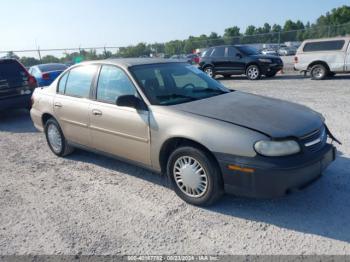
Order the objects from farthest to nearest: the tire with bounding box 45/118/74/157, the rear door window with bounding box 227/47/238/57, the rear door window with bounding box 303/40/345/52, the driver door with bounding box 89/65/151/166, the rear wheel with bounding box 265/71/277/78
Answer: the rear door window with bounding box 227/47/238/57, the rear wheel with bounding box 265/71/277/78, the rear door window with bounding box 303/40/345/52, the tire with bounding box 45/118/74/157, the driver door with bounding box 89/65/151/166

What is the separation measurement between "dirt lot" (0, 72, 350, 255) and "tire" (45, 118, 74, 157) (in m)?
0.44

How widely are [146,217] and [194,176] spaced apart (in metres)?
0.68

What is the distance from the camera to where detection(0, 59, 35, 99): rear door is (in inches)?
353

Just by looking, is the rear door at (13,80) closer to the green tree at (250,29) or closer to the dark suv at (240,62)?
the dark suv at (240,62)

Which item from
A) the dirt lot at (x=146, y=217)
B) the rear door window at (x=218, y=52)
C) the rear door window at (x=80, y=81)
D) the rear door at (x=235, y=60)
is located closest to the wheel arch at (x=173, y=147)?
the dirt lot at (x=146, y=217)

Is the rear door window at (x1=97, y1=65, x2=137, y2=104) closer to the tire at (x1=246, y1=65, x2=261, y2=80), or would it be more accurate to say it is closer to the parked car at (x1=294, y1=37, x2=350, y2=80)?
the parked car at (x1=294, y1=37, x2=350, y2=80)

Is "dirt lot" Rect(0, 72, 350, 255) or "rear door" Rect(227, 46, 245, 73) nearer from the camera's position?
"dirt lot" Rect(0, 72, 350, 255)

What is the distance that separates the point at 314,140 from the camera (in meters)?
3.54

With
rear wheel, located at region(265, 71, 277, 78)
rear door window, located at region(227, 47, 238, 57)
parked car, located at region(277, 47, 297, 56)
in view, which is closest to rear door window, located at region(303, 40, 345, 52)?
rear wheel, located at region(265, 71, 277, 78)

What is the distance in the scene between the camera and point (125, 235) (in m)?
3.34

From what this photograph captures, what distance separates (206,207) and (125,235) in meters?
0.95

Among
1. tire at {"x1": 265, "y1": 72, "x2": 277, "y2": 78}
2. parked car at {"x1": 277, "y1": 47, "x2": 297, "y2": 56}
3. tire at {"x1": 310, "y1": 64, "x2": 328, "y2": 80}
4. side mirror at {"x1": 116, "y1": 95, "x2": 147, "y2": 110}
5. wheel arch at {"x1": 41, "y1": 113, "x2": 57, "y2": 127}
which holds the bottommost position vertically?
parked car at {"x1": 277, "y1": 47, "x2": 297, "y2": 56}

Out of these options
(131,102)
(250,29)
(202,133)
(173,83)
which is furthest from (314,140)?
(250,29)

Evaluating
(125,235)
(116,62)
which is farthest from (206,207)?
(116,62)
